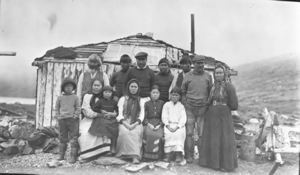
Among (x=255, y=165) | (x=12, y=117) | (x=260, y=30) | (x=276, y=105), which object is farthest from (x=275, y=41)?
(x=12, y=117)

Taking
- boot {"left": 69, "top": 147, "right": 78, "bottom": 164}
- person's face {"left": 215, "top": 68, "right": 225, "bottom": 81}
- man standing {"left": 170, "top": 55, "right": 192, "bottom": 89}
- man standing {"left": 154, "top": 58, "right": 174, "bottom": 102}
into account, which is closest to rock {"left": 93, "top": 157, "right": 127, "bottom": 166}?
boot {"left": 69, "top": 147, "right": 78, "bottom": 164}

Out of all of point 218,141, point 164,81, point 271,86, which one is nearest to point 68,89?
point 164,81

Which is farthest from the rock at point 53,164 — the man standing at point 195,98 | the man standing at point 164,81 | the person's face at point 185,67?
the person's face at point 185,67

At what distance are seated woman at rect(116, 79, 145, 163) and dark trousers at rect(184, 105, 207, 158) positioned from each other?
673mm

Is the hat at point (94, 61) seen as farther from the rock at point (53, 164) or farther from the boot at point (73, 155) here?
the rock at point (53, 164)

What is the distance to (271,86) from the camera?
5816mm

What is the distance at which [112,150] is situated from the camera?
5.09 metres

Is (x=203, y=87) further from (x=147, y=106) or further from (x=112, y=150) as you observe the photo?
(x=112, y=150)

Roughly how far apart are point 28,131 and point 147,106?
1915 millimetres

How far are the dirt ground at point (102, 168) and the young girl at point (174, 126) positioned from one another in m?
0.21

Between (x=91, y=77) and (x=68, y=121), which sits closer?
(x=68, y=121)

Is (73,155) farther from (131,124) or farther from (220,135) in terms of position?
(220,135)

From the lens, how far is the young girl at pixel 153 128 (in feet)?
16.4

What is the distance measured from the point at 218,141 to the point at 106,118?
161 cm
